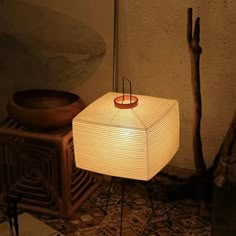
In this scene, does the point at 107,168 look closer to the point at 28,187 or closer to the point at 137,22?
the point at 28,187

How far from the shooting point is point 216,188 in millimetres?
1341

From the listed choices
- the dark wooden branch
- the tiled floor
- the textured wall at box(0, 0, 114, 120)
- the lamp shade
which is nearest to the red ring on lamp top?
the lamp shade

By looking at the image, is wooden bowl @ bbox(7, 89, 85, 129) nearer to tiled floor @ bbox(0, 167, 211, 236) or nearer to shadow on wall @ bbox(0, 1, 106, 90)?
shadow on wall @ bbox(0, 1, 106, 90)

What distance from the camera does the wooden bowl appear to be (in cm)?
170

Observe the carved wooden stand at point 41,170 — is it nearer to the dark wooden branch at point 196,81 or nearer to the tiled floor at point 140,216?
the tiled floor at point 140,216

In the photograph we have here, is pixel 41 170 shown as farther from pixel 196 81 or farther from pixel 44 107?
pixel 196 81

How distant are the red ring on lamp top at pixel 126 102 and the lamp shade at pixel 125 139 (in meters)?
0.01

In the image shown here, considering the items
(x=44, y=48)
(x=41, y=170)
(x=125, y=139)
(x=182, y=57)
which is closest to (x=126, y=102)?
(x=125, y=139)

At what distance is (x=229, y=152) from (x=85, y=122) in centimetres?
50

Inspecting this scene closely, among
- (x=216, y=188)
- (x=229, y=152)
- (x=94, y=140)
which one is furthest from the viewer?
(x=229, y=152)


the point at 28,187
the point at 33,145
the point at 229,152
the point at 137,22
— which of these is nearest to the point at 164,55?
the point at 137,22

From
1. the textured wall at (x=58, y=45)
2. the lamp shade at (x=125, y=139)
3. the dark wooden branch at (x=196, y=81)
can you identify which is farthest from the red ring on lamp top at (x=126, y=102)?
the textured wall at (x=58, y=45)

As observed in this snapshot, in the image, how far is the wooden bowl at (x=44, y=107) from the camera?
5.58ft

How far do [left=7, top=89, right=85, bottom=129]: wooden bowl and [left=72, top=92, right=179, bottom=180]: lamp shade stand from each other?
19cm
